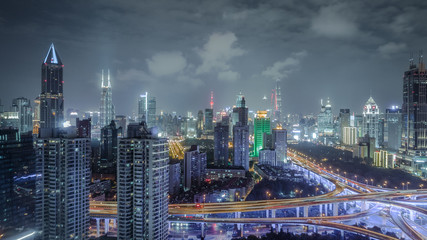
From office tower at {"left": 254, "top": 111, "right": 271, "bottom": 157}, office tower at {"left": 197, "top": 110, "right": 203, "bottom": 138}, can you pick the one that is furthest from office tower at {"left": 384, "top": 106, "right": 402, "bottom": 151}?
office tower at {"left": 197, "top": 110, "right": 203, "bottom": 138}

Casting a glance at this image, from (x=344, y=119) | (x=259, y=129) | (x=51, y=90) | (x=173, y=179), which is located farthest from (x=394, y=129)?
(x=51, y=90)

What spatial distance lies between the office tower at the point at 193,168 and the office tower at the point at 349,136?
35.4m

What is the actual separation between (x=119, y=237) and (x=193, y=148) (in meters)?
14.2

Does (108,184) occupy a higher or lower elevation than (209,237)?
higher

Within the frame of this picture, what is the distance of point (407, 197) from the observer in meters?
18.8

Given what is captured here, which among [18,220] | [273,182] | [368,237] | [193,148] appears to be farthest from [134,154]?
[273,182]

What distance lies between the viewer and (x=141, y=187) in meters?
11.1

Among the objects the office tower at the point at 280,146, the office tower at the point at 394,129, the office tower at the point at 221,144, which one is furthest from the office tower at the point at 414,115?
the office tower at the point at 221,144

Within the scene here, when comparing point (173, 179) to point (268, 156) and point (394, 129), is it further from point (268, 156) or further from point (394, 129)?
point (394, 129)

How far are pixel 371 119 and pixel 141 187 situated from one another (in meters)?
48.1

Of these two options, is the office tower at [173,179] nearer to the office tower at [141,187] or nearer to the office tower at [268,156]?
the office tower at [141,187]

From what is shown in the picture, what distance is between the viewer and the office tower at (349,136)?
50.3 meters

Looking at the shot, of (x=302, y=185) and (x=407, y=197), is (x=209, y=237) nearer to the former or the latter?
(x=302, y=185)

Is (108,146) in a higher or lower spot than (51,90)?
lower
